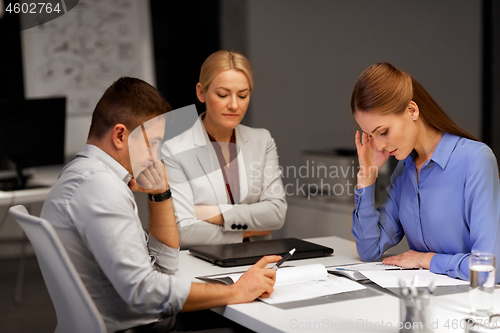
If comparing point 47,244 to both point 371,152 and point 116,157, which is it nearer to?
point 116,157

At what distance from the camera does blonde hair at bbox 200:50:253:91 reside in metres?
2.28

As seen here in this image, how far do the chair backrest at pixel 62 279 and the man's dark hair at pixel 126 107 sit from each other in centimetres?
29

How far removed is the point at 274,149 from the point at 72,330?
1.38 m

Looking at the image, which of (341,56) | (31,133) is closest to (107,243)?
(31,133)

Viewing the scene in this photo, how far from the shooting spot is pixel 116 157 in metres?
1.38

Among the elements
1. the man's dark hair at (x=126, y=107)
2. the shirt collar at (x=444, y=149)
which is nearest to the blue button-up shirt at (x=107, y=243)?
the man's dark hair at (x=126, y=107)

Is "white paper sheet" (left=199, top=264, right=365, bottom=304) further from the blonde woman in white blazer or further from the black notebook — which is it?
the blonde woman in white blazer

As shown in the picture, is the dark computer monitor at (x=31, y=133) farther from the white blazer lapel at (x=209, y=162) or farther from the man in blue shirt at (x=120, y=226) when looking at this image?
the man in blue shirt at (x=120, y=226)

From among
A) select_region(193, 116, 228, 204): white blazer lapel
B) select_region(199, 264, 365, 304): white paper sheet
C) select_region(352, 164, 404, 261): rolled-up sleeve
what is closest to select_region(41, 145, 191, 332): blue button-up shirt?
select_region(199, 264, 365, 304): white paper sheet

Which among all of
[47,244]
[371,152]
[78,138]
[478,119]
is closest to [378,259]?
[371,152]

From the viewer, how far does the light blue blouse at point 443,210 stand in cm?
147

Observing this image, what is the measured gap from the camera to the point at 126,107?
1.40m

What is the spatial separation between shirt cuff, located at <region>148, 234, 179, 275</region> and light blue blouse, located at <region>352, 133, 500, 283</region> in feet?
1.94

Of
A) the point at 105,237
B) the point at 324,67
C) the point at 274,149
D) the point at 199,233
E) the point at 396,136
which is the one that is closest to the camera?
the point at 105,237
